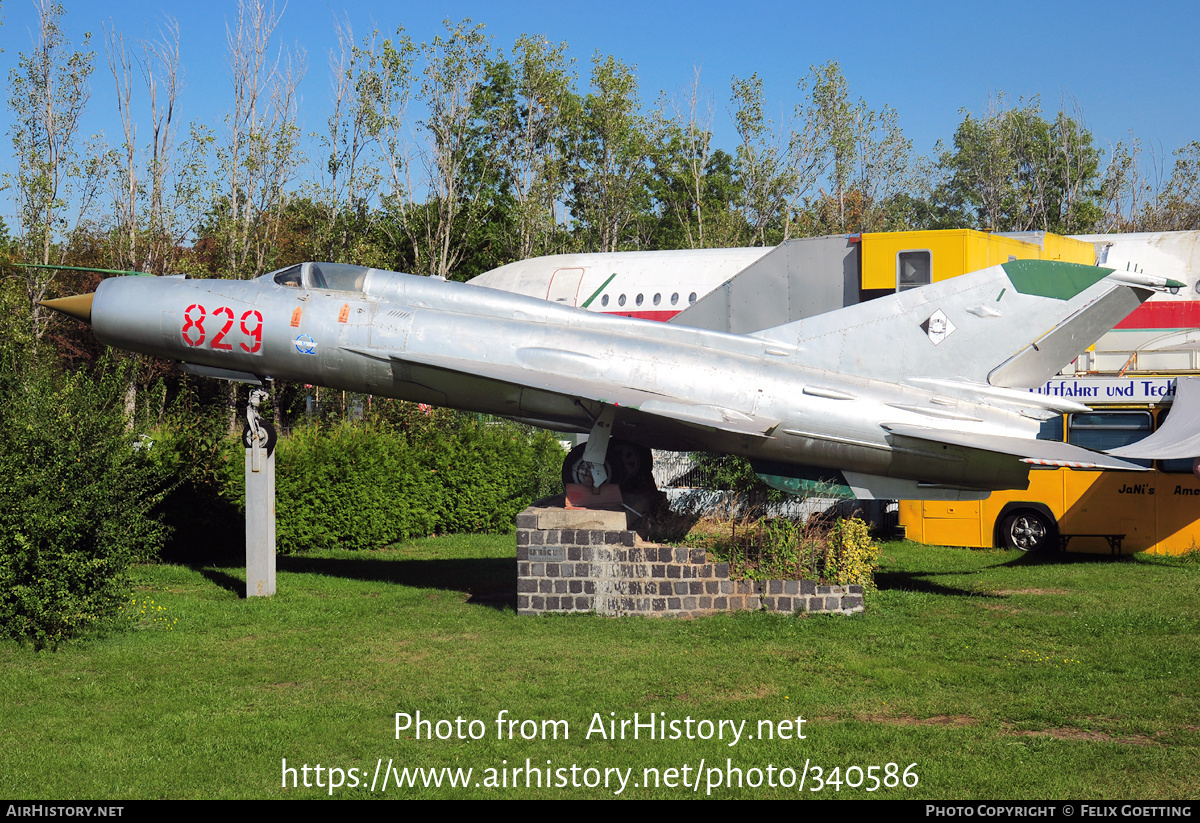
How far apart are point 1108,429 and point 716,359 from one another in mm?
8102

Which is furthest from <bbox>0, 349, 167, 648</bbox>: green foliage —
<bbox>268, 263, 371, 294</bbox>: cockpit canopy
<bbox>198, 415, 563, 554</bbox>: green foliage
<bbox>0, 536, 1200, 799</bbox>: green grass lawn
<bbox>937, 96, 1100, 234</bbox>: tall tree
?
<bbox>937, 96, 1100, 234</bbox>: tall tree

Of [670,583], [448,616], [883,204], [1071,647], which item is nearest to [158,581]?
[448,616]

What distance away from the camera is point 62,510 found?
10.5 metres

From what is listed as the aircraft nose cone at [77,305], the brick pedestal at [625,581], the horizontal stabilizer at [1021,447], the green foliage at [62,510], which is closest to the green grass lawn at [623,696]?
the brick pedestal at [625,581]

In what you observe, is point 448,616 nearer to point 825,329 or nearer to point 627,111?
point 825,329

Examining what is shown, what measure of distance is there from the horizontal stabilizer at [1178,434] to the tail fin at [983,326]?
1588mm

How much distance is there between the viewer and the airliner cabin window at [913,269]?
730 inches

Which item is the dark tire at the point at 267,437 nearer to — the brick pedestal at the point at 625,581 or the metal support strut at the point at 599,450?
the brick pedestal at the point at 625,581

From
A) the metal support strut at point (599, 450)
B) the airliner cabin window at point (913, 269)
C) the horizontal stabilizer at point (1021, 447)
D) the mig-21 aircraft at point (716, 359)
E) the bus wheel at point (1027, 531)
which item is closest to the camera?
the horizontal stabilizer at point (1021, 447)

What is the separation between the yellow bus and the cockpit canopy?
32.3 ft

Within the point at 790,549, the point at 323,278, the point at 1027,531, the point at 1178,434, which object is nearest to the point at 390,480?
the point at 323,278

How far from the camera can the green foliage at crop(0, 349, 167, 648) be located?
1019cm

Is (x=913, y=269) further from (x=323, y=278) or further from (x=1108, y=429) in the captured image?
(x=323, y=278)
